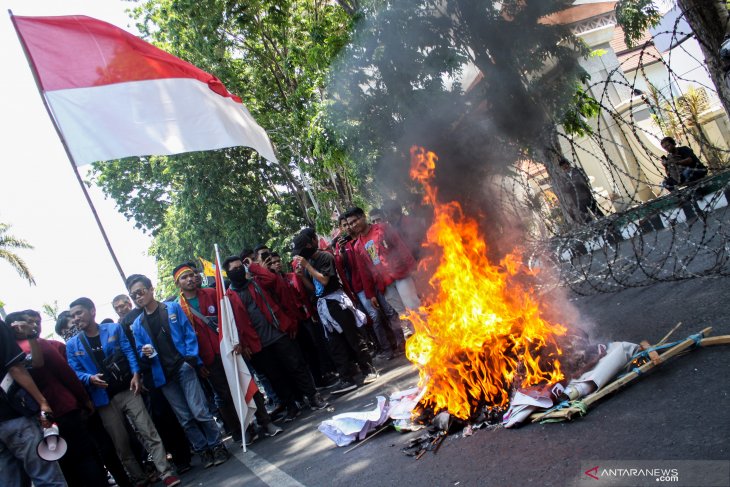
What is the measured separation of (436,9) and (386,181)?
2157 mm

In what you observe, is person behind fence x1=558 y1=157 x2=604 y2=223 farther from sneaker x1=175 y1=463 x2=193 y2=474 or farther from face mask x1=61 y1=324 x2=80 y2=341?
face mask x1=61 y1=324 x2=80 y2=341

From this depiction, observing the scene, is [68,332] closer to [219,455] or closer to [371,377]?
[219,455]

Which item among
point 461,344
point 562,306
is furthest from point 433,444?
point 562,306

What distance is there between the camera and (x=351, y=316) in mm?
7398

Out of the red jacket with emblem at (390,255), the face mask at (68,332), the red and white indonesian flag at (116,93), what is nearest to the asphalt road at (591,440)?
the red jacket with emblem at (390,255)

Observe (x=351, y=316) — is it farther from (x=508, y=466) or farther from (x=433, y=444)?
(x=508, y=466)

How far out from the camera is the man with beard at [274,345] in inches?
276

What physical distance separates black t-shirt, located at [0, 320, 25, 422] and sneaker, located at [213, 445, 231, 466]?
7.24ft

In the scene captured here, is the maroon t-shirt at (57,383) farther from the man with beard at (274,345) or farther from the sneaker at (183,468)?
the man with beard at (274,345)

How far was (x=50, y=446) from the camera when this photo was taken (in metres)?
4.82

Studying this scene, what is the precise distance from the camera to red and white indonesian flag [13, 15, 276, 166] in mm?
6047

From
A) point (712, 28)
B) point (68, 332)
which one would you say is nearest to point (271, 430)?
point (68, 332)

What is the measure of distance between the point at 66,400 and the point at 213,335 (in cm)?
165

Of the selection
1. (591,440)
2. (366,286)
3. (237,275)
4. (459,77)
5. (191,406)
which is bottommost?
(591,440)
